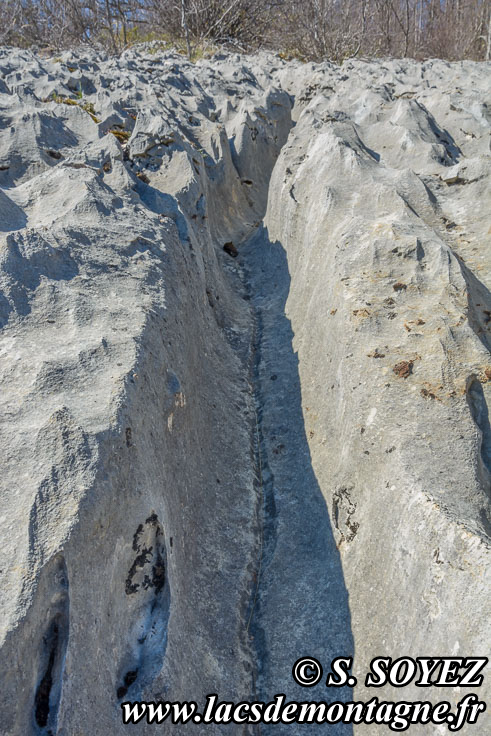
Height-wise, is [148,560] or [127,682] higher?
[148,560]

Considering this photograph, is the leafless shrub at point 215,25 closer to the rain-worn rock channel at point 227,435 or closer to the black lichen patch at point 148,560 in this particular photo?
the rain-worn rock channel at point 227,435

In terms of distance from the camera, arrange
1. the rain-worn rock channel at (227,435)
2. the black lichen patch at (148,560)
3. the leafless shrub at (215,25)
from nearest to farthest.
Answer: the rain-worn rock channel at (227,435) → the black lichen patch at (148,560) → the leafless shrub at (215,25)

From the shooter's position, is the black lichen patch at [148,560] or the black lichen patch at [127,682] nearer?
the black lichen patch at [127,682]

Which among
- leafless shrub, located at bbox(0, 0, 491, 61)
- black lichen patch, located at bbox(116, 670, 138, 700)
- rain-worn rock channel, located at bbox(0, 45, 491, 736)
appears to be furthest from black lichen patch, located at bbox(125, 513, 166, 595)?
leafless shrub, located at bbox(0, 0, 491, 61)

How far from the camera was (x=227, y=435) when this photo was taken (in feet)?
10.6

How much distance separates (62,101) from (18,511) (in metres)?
6.01

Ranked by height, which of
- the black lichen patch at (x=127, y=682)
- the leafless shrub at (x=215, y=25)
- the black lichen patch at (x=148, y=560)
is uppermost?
the leafless shrub at (x=215, y=25)

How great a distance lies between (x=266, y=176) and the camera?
23.5ft

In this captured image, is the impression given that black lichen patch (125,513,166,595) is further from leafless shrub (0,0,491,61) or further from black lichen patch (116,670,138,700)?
leafless shrub (0,0,491,61)

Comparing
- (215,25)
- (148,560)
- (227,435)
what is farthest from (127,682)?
(215,25)

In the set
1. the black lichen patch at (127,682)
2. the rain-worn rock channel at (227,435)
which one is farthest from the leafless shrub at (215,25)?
the black lichen patch at (127,682)

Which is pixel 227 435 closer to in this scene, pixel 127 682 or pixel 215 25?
pixel 127 682

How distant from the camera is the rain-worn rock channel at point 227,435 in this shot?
1779 millimetres

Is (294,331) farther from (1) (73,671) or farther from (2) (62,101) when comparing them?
(2) (62,101)
